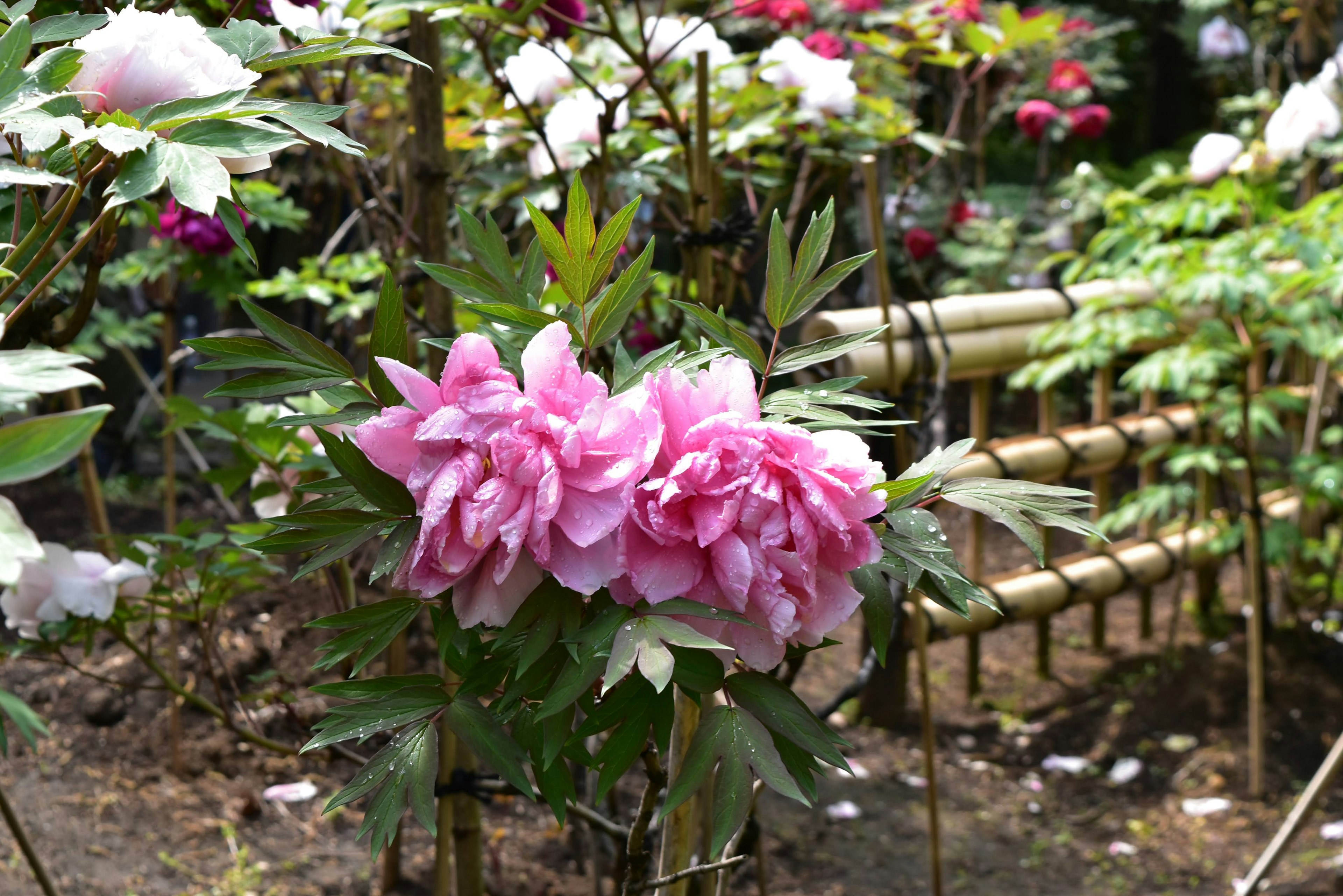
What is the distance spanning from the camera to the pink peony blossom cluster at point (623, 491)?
54 centimetres

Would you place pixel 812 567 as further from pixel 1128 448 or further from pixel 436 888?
pixel 1128 448

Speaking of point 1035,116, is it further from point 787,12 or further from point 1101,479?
point 787,12

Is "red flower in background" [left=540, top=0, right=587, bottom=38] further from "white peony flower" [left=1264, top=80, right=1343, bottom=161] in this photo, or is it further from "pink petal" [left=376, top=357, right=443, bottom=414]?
"white peony flower" [left=1264, top=80, right=1343, bottom=161]

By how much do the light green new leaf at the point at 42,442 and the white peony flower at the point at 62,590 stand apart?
0.83 m

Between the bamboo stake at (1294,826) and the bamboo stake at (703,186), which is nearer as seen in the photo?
the bamboo stake at (703,186)

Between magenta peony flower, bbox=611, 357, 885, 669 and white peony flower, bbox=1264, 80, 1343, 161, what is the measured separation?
205 centimetres

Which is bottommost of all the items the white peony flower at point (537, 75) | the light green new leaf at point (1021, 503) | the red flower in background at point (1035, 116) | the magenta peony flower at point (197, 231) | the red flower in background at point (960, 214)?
the red flower in background at point (960, 214)

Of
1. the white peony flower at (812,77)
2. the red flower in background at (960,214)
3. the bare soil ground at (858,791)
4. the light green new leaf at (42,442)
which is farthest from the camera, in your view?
the red flower in background at (960,214)

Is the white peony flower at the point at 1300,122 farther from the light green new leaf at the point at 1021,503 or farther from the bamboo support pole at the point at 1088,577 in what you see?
the light green new leaf at the point at 1021,503

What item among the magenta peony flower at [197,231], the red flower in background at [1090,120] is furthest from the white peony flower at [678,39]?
the red flower in background at [1090,120]

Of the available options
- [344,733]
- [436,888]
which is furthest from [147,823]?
[344,733]

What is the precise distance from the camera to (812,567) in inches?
21.7

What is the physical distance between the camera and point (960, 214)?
16.0ft

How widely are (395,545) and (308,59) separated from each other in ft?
0.88
